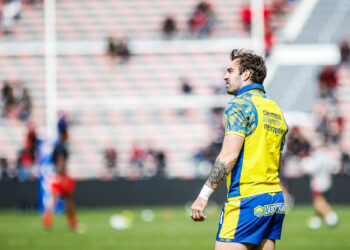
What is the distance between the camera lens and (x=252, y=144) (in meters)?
5.23

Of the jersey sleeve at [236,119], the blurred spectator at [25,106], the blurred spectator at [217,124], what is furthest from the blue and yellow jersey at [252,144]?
the blurred spectator at [25,106]

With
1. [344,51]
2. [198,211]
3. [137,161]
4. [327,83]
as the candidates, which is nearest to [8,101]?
[137,161]

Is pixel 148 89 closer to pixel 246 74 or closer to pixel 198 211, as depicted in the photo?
pixel 246 74

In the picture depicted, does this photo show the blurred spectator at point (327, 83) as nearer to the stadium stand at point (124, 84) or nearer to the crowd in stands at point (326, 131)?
the crowd in stands at point (326, 131)

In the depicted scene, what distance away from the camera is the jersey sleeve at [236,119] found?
512 centimetres

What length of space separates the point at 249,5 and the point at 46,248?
22.5 metres

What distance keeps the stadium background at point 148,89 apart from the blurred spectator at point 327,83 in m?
0.13

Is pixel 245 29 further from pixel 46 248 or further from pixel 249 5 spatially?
pixel 46 248

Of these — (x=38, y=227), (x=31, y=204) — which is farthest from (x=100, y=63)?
(x=38, y=227)

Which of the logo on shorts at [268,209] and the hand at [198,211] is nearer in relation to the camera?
the hand at [198,211]

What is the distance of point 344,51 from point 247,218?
25.4 meters

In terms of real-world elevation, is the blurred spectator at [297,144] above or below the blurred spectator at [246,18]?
below

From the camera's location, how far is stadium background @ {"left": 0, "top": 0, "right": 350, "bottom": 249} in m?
24.3

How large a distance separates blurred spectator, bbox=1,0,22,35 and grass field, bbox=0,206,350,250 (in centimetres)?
1354
